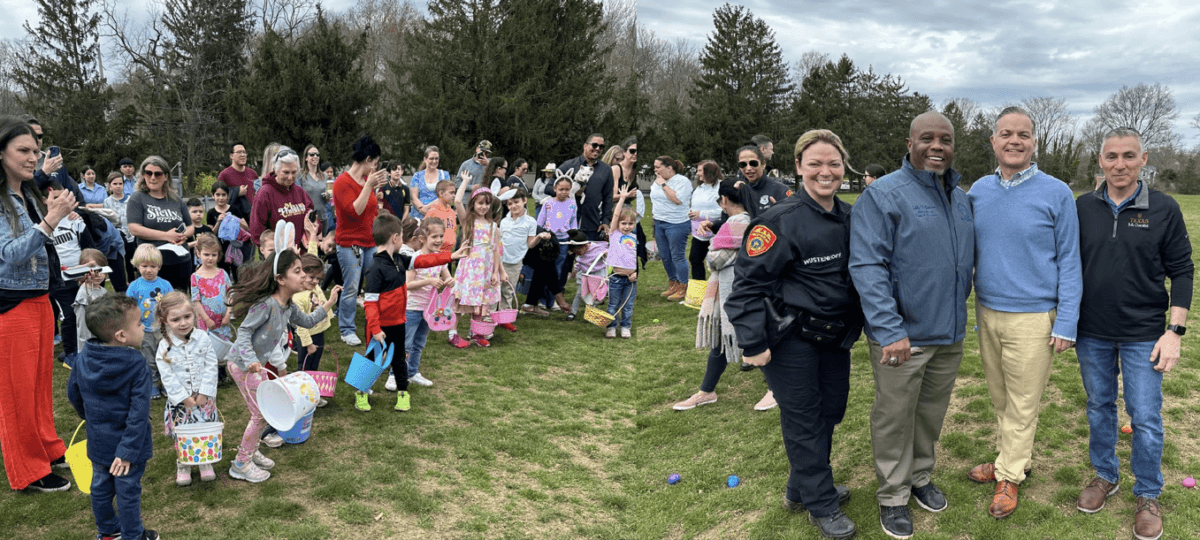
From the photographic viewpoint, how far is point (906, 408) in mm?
3664

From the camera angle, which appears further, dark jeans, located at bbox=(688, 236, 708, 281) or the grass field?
dark jeans, located at bbox=(688, 236, 708, 281)

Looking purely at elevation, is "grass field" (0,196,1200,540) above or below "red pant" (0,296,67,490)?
below

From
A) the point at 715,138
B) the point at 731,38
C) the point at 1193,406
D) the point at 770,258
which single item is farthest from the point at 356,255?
the point at 731,38

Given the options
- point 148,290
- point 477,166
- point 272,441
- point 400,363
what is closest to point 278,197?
point 148,290

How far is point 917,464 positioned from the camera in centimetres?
396

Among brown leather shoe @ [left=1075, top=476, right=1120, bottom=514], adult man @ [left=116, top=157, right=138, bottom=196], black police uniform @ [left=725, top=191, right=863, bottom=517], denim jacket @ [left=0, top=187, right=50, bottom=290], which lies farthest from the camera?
adult man @ [left=116, top=157, right=138, bottom=196]

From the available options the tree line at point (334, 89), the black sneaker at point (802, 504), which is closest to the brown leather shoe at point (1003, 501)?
the black sneaker at point (802, 504)

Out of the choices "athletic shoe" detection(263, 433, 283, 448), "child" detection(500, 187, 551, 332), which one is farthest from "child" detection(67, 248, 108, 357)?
"child" detection(500, 187, 551, 332)

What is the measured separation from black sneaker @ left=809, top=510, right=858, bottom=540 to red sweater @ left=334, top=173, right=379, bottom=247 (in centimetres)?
523

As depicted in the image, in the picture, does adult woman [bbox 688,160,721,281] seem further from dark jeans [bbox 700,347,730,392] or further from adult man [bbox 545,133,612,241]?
dark jeans [bbox 700,347,730,392]

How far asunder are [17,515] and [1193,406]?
7619mm

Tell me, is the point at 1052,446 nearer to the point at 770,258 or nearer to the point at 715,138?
the point at 770,258

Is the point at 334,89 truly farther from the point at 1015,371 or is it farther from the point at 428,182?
the point at 1015,371

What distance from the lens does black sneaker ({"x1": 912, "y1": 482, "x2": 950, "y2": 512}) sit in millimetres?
3943
